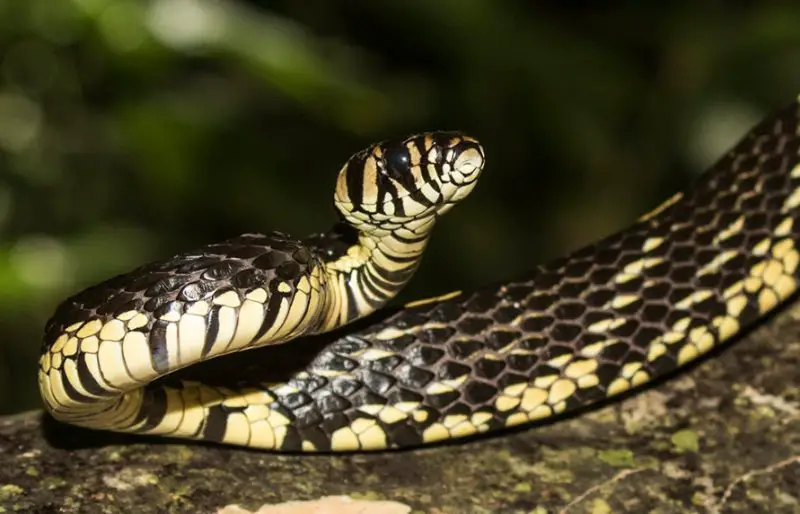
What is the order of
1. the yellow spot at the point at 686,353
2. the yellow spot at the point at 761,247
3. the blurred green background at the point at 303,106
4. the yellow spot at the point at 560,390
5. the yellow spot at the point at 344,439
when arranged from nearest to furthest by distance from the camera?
the yellow spot at the point at 344,439 → the yellow spot at the point at 560,390 → the yellow spot at the point at 686,353 → the yellow spot at the point at 761,247 → the blurred green background at the point at 303,106

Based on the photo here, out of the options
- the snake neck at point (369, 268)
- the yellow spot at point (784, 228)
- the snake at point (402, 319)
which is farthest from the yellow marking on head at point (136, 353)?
the yellow spot at point (784, 228)

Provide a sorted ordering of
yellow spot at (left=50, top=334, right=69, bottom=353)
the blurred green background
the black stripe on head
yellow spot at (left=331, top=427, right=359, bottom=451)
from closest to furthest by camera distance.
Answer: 1. yellow spot at (left=50, top=334, right=69, bottom=353)
2. the black stripe on head
3. yellow spot at (left=331, top=427, right=359, bottom=451)
4. the blurred green background

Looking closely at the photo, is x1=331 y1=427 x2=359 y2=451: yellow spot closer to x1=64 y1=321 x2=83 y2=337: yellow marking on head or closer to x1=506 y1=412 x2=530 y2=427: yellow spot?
x1=506 y1=412 x2=530 y2=427: yellow spot

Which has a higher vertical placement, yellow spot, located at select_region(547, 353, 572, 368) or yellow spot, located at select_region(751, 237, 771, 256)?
yellow spot, located at select_region(751, 237, 771, 256)

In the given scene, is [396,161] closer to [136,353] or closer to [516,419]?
[136,353]

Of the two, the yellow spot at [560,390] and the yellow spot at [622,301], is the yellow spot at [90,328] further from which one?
the yellow spot at [622,301]

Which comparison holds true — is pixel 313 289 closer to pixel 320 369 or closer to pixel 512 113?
pixel 320 369

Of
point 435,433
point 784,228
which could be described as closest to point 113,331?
point 435,433

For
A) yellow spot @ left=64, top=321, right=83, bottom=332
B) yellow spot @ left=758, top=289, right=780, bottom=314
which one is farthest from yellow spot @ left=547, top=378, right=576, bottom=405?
yellow spot @ left=64, top=321, right=83, bottom=332
